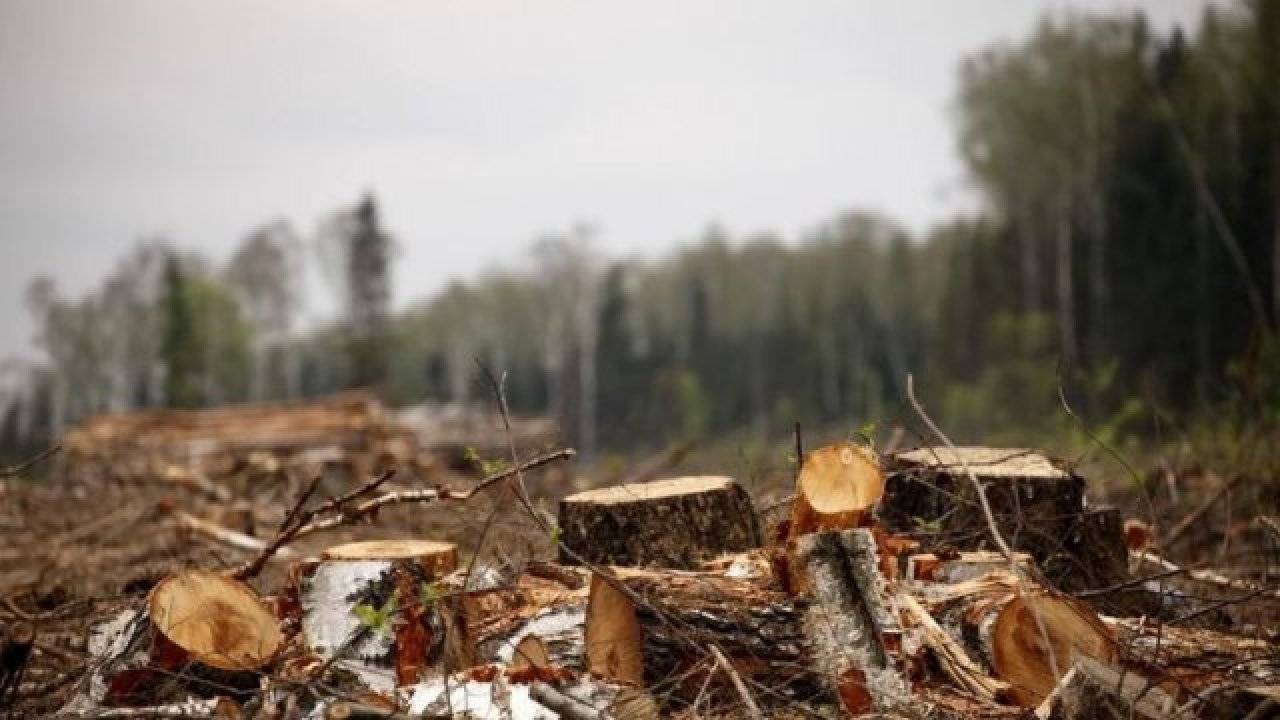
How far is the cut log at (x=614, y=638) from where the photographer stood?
2.81 meters

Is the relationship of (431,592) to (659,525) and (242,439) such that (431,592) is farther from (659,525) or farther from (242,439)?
(242,439)

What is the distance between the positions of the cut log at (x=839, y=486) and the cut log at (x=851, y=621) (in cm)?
12

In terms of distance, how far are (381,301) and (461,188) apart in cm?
1658

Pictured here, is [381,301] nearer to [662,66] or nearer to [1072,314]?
[662,66]

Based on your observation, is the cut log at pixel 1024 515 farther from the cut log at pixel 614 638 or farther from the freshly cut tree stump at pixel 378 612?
the freshly cut tree stump at pixel 378 612

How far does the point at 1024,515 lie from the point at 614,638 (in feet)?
5.78

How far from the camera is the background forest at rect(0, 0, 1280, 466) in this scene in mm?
19141

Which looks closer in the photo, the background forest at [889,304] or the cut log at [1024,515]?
the cut log at [1024,515]

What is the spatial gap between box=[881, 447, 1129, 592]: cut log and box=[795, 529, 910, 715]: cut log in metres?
0.97

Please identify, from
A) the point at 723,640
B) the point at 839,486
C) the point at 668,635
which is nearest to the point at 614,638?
the point at 668,635

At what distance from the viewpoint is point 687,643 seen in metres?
2.87

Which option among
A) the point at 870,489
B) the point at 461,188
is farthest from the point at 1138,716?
the point at 461,188

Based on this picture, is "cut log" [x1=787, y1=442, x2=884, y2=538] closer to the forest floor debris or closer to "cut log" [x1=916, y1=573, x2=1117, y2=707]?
the forest floor debris

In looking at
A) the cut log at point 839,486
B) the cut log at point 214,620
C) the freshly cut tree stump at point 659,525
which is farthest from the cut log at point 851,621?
the cut log at point 214,620
